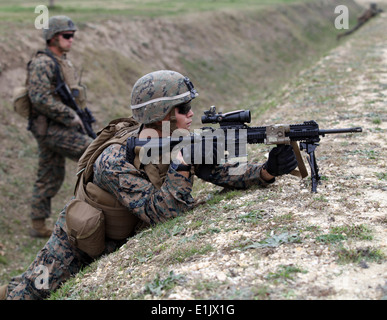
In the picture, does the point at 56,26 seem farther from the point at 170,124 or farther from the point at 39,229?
the point at 170,124

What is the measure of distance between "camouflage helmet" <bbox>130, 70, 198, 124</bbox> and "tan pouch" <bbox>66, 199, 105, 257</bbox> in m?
0.95

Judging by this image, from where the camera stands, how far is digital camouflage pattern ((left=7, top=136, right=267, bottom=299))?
4473 mm

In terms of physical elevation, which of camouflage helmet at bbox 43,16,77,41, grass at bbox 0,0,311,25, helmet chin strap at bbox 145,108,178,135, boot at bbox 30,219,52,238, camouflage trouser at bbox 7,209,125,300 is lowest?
boot at bbox 30,219,52,238

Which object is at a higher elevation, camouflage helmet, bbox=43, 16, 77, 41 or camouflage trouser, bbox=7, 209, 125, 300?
camouflage helmet, bbox=43, 16, 77, 41

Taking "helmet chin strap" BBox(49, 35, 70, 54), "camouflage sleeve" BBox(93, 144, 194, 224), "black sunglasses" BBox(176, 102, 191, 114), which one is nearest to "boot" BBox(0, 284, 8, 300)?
"camouflage sleeve" BBox(93, 144, 194, 224)

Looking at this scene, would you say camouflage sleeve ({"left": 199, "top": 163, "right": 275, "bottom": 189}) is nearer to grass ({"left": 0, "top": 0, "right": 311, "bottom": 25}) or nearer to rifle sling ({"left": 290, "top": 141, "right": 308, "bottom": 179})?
rifle sling ({"left": 290, "top": 141, "right": 308, "bottom": 179})

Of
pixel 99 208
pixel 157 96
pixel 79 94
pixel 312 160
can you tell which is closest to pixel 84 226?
pixel 99 208

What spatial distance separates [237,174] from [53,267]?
2.01 meters

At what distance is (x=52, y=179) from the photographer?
8289 mm

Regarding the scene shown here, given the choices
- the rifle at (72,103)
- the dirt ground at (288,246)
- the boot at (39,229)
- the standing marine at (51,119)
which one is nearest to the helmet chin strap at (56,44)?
the standing marine at (51,119)

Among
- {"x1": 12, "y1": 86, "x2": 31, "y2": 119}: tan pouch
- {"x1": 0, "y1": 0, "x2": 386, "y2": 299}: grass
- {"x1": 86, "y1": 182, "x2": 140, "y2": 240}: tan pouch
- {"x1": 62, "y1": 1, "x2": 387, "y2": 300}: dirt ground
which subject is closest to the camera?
{"x1": 62, "y1": 1, "x2": 387, "y2": 300}: dirt ground
